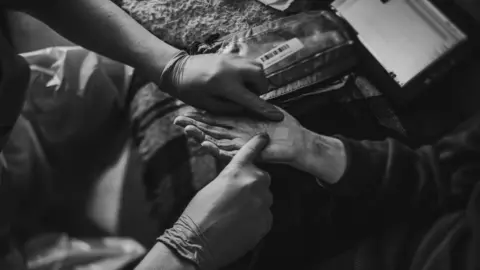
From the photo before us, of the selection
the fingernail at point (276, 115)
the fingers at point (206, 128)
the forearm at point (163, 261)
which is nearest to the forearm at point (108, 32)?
the fingers at point (206, 128)

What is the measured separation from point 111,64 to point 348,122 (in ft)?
1.46

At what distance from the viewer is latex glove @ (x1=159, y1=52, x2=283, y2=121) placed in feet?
2.61

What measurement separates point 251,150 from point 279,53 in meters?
0.23

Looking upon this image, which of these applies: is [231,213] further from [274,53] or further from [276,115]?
[274,53]

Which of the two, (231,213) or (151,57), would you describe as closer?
(231,213)

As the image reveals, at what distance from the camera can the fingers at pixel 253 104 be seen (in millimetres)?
792

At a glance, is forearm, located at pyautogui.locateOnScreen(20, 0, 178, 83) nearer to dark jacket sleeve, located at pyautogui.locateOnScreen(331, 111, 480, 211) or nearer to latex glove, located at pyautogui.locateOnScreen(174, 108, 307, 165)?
latex glove, located at pyautogui.locateOnScreen(174, 108, 307, 165)

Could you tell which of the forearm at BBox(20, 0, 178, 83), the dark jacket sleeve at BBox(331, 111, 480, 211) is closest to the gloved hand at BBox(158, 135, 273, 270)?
the dark jacket sleeve at BBox(331, 111, 480, 211)

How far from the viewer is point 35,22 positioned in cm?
99

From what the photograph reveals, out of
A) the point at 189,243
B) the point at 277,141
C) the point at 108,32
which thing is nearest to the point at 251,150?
the point at 277,141

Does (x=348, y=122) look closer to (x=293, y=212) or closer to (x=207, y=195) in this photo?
(x=293, y=212)

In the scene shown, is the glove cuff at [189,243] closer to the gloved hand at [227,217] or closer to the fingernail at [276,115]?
the gloved hand at [227,217]

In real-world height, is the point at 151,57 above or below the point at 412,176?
above

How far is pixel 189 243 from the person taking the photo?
0.71 meters
